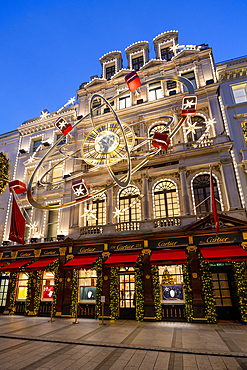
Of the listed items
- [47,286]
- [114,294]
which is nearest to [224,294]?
[114,294]

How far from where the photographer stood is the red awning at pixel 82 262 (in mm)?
15234

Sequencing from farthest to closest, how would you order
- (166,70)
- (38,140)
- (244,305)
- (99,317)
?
(38,140) < (166,70) < (99,317) < (244,305)

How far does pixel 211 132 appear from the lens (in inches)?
681

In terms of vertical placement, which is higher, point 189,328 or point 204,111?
point 204,111

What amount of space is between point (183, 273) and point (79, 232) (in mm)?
8469

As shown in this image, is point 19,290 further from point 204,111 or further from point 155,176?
point 204,111

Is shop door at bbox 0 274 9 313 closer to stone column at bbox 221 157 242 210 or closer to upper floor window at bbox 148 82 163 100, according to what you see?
stone column at bbox 221 157 242 210

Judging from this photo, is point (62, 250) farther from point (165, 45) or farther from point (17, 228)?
point (165, 45)

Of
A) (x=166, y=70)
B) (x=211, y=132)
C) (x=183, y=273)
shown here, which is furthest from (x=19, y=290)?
(x=166, y=70)

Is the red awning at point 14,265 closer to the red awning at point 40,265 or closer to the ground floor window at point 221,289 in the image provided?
the red awning at point 40,265

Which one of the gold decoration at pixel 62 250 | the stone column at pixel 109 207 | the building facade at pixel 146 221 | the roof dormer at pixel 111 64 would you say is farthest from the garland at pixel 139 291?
the roof dormer at pixel 111 64

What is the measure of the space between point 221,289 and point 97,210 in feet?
34.5

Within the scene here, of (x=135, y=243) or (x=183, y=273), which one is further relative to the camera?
(x=135, y=243)

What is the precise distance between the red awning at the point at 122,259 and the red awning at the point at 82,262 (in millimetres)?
1272
